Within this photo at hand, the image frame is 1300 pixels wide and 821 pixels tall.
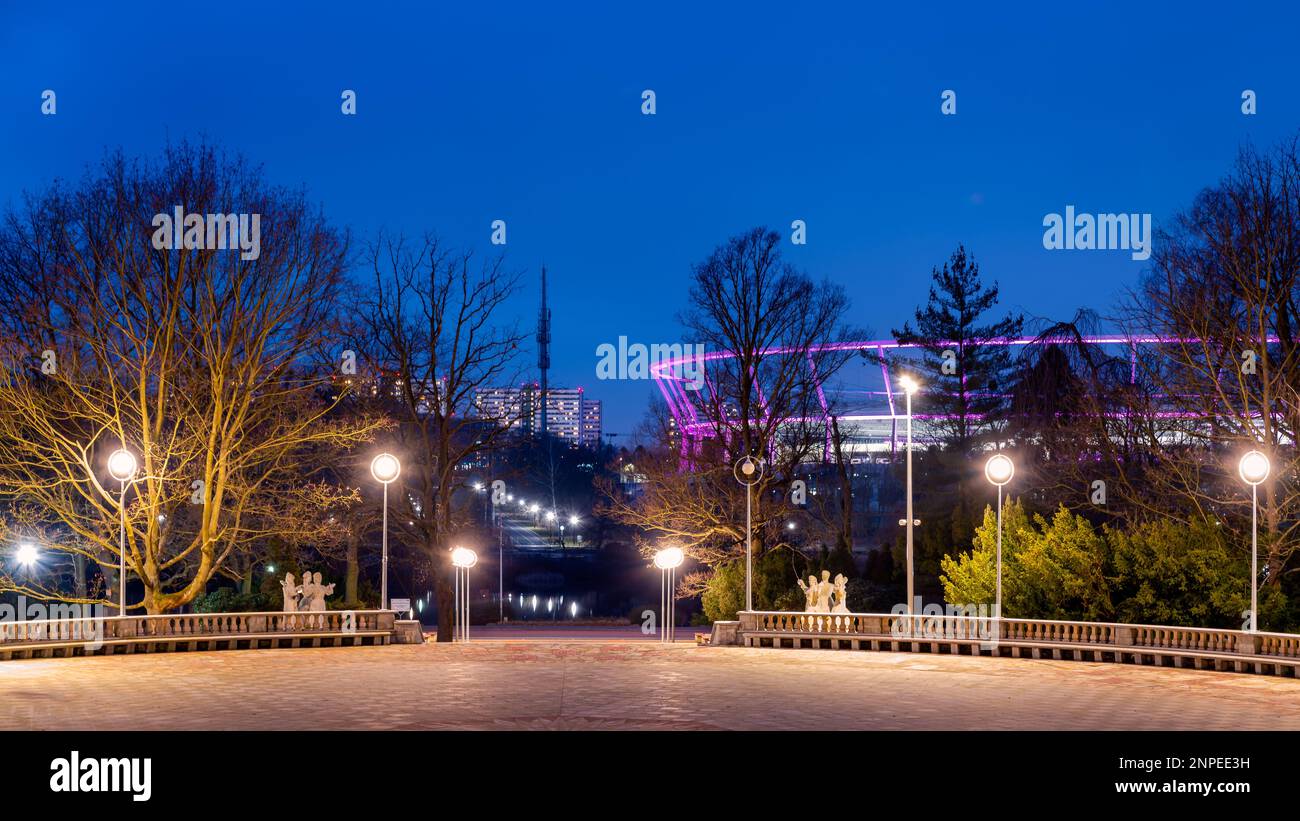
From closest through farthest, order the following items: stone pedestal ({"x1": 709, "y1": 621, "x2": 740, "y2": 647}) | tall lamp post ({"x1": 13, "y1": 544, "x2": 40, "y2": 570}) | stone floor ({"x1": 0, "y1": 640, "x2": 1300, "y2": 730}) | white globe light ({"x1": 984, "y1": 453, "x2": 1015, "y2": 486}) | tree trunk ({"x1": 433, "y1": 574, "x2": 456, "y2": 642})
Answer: stone floor ({"x1": 0, "y1": 640, "x2": 1300, "y2": 730})
white globe light ({"x1": 984, "y1": 453, "x2": 1015, "y2": 486})
stone pedestal ({"x1": 709, "y1": 621, "x2": 740, "y2": 647})
tall lamp post ({"x1": 13, "y1": 544, "x2": 40, "y2": 570})
tree trunk ({"x1": 433, "y1": 574, "x2": 456, "y2": 642})

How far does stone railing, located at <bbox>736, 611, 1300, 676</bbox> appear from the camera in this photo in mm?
24453

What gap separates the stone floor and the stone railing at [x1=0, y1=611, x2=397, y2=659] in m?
0.85

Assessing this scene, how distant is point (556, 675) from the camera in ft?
77.7

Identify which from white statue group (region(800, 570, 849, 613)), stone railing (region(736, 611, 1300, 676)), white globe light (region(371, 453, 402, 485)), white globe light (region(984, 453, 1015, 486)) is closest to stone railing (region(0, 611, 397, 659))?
white globe light (region(371, 453, 402, 485))

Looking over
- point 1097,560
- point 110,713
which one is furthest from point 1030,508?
point 110,713

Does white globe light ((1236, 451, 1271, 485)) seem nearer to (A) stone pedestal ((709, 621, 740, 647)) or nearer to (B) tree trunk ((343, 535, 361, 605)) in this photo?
(A) stone pedestal ((709, 621, 740, 647))

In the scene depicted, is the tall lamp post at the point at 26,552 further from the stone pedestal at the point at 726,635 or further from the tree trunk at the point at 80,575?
the stone pedestal at the point at 726,635

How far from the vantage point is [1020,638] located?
28812 mm


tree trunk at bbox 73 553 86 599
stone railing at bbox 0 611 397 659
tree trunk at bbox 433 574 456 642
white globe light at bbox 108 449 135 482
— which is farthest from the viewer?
tree trunk at bbox 433 574 456 642

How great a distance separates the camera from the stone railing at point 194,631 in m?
26.9

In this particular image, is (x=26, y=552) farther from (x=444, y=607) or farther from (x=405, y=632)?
(x=405, y=632)

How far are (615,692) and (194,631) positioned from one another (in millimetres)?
12880
